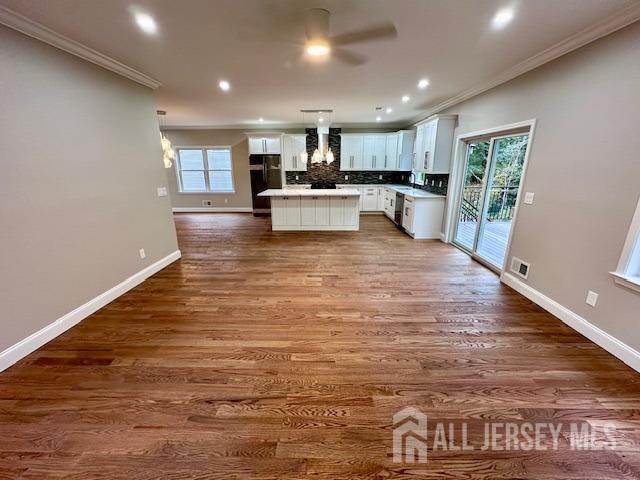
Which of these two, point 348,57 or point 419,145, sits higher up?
point 348,57

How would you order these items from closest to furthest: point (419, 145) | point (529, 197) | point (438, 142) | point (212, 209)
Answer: point (529, 197) < point (438, 142) < point (419, 145) < point (212, 209)

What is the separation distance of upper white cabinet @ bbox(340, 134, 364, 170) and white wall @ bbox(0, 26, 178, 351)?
5301 mm

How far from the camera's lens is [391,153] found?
Answer: 7.66 metres

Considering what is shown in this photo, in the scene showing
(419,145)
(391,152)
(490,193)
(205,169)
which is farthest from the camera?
(205,169)

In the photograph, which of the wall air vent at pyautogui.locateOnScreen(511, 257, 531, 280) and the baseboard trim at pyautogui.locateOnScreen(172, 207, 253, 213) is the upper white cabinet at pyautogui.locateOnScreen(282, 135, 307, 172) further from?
the wall air vent at pyautogui.locateOnScreen(511, 257, 531, 280)

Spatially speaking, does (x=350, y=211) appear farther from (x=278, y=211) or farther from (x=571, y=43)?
(x=571, y=43)

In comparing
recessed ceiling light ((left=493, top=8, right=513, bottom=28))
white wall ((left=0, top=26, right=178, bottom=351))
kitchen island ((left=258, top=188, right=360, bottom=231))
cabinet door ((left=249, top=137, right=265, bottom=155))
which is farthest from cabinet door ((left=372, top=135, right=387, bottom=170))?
white wall ((left=0, top=26, right=178, bottom=351))

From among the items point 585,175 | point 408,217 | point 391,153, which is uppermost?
point 391,153

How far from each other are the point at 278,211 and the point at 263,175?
1992 millimetres

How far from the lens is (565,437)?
4.94 ft

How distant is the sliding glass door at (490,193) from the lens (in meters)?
3.85

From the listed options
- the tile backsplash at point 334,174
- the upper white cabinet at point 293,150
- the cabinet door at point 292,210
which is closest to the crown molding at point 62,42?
the cabinet door at point 292,210

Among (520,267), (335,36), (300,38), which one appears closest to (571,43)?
(335,36)

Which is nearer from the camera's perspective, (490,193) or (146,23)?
(146,23)
